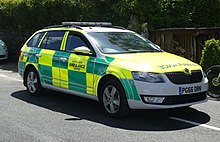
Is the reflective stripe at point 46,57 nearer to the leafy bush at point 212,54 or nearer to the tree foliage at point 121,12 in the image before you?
the leafy bush at point 212,54

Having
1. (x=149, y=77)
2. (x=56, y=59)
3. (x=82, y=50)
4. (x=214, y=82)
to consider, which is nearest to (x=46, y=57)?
(x=56, y=59)

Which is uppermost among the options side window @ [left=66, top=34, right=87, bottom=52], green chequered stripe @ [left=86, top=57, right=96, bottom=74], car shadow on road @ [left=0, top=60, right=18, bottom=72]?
side window @ [left=66, top=34, right=87, bottom=52]

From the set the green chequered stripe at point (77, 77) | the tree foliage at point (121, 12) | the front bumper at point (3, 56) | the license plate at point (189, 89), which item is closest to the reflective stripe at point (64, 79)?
the green chequered stripe at point (77, 77)

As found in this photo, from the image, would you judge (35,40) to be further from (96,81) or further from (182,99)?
(182,99)

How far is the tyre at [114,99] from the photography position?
6.15 meters

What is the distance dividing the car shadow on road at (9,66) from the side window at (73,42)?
259 inches

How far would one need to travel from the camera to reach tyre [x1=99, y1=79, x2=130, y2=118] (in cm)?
615

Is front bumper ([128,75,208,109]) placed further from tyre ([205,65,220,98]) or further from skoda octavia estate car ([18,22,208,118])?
tyre ([205,65,220,98])

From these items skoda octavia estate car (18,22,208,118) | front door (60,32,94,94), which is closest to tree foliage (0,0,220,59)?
skoda octavia estate car (18,22,208,118)

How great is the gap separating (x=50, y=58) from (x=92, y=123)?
2.15m

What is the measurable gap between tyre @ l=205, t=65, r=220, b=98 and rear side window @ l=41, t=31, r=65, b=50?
3.39m

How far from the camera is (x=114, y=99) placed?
635 cm

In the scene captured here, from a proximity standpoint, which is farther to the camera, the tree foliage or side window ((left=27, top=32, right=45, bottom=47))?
the tree foliage

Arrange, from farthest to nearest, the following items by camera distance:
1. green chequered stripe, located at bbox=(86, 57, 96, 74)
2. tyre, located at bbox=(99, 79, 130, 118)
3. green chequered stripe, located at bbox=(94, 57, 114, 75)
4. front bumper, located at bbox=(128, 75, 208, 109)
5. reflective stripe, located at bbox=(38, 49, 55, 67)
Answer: reflective stripe, located at bbox=(38, 49, 55, 67) < green chequered stripe, located at bbox=(86, 57, 96, 74) < green chequered stripe, located at bbox=(94, 57, 114, 75) < tyre, located at bbox=(99, 79, 130, 118) < front bumper, located at bbox=(128, 75, 208, 109)
